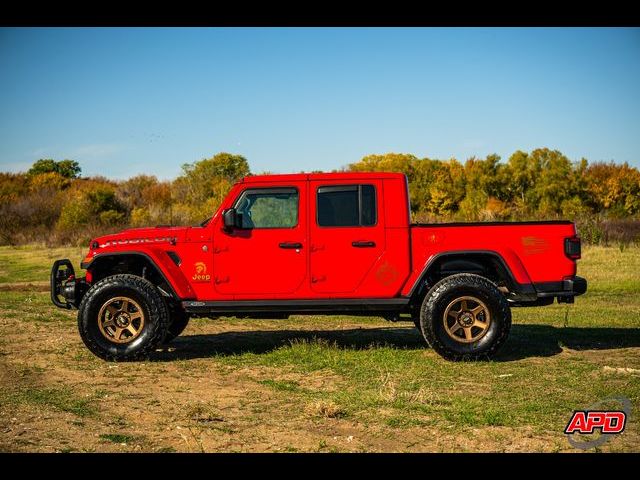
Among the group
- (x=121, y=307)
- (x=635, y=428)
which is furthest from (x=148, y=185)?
(x=635, y=428)

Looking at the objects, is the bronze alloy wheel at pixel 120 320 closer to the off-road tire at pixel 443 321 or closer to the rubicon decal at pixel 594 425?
the off-road tire at pixel 443 321

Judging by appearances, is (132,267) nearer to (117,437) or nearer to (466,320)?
(117,437)

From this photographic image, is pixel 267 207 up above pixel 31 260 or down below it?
above

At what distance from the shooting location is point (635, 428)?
5719mm

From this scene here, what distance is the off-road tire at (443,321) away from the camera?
830cm

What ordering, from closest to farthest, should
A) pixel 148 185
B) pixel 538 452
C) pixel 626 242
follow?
pixel 538 452, pixel 626 242, pixel 148 185

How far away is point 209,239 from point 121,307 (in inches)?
50.7

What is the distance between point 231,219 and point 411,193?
4280 cm

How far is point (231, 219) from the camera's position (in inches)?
331

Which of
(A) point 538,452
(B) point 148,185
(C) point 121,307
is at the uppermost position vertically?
(B) point 148,185

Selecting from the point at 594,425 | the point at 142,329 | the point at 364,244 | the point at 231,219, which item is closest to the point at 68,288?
the point at 142,329
